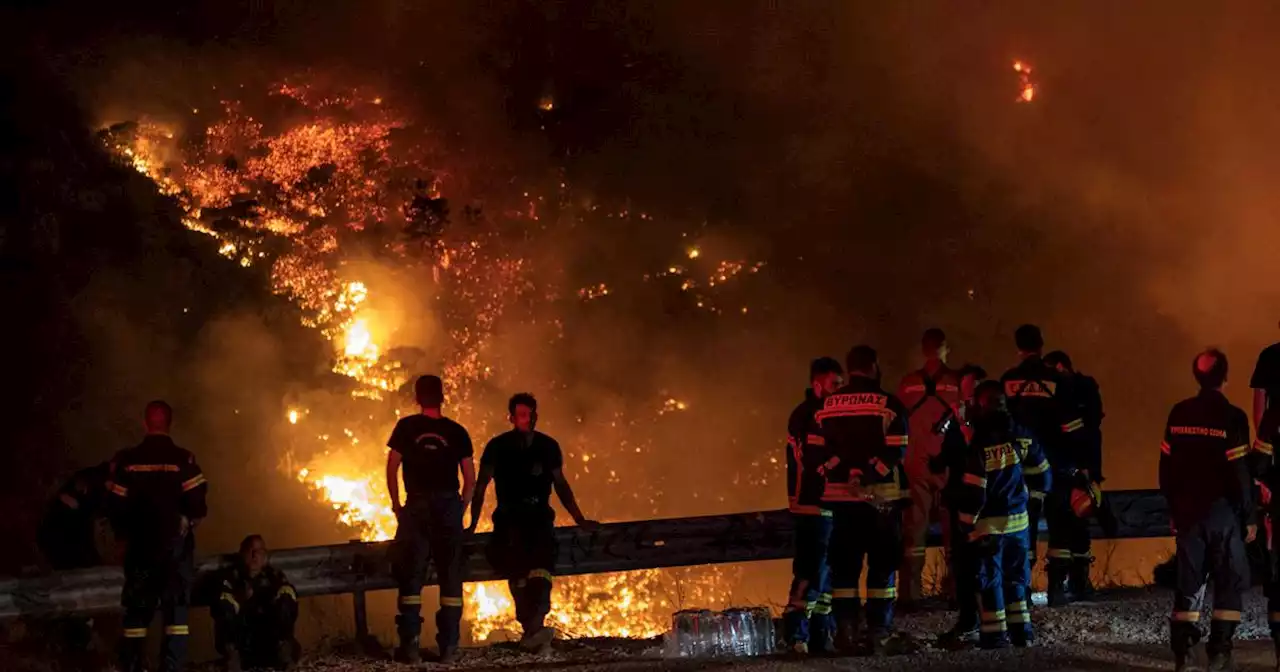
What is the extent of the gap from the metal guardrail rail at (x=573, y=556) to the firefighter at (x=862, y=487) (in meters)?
1.29

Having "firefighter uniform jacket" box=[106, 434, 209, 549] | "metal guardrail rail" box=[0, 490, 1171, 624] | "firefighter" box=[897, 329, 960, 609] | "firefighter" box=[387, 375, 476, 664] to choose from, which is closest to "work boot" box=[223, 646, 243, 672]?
"metal guardrail rail" box=[0, 490, 1171, 624]

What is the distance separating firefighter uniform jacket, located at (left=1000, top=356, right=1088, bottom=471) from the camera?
960 cm

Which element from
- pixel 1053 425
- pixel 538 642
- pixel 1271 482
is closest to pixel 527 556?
pixel 538 642

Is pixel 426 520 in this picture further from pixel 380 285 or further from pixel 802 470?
pixel 380 285

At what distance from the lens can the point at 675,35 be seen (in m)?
17.6

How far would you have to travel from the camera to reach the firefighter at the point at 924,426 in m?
9.62

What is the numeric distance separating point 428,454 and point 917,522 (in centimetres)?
338

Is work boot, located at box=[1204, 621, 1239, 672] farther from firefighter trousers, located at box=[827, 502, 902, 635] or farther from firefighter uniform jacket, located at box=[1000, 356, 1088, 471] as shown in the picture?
firefighter uniform jacket, located at box=[1000, 356, 1088, 471]

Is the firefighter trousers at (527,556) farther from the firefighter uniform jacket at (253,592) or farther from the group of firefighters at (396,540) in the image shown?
the firefighter uniform jacket at (253,592)

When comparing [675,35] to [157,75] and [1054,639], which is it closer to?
[157,75]

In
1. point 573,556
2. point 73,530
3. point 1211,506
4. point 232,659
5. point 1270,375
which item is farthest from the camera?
point 73,530

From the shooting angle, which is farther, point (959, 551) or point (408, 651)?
point (408, 651)

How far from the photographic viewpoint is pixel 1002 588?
326 inches

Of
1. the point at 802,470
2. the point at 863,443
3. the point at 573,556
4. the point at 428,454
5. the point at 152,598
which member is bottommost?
the point at 152,598
